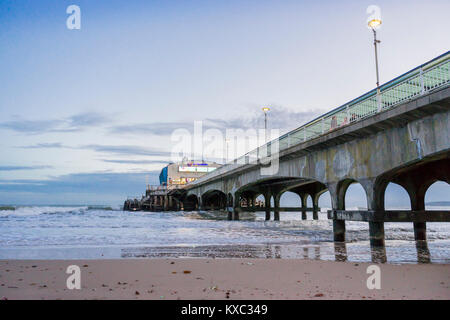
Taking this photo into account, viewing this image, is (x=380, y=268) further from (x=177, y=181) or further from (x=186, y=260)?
Answer: (x=177, y=181)

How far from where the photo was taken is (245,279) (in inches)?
290

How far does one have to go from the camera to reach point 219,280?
7.28m

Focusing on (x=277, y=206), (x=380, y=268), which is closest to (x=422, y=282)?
(x=380, y=268)

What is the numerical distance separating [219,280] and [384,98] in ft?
30.7

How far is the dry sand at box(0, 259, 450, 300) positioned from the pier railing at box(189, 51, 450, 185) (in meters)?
5.32

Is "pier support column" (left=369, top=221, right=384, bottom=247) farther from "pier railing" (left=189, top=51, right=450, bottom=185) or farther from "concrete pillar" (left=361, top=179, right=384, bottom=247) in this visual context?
"pier railing" (left=189, top=51, right=450, bottom=185)

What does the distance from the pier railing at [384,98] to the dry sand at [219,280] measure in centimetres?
532

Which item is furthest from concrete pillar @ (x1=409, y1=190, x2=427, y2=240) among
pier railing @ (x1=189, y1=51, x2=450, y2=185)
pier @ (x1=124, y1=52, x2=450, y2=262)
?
pier railing @ (x1=189, y1=51, x2=450, y2=185)

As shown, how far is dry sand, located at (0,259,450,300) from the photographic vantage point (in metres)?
6.02

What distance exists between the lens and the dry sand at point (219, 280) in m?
6.02

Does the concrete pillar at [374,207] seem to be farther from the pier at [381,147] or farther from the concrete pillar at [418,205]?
the concrete pillar at [418,205]

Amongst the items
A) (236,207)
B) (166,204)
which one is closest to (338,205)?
(236,207)
